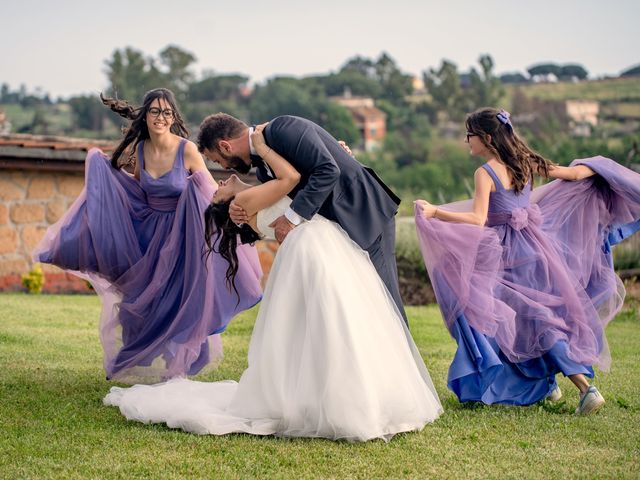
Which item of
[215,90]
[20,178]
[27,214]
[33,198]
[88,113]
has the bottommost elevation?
[88,113]

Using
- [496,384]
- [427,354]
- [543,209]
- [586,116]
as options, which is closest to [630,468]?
[496,384]

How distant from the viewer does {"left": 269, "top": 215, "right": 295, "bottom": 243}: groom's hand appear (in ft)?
19.0

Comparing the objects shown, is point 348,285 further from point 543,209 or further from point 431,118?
point 431,118

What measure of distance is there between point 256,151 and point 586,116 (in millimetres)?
61709

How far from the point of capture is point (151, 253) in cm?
729

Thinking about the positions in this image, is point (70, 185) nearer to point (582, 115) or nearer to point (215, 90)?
point (582, 115)

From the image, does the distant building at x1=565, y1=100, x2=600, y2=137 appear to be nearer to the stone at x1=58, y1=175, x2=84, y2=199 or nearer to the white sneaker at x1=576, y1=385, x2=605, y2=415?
the stone at x1=58, y1=175, x2=84, y2=199

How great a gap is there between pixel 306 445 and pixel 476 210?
2172mm

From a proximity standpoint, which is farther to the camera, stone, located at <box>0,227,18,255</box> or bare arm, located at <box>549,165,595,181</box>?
stone, located at <box>0,227,18,255</box>

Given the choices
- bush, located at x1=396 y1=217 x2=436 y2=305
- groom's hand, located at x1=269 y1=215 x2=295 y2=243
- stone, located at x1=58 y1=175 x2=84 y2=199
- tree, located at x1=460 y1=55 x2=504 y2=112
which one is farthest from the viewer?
tree, located at x1=460 y1=55 x2=504 y2=112

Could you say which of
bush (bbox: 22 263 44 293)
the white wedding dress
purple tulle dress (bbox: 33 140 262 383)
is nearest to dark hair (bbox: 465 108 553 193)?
the white wedding dress

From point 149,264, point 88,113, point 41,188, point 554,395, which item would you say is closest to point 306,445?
point 554,395

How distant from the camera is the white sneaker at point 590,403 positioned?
6367 mm

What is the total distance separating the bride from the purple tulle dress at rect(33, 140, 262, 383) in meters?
1.23
